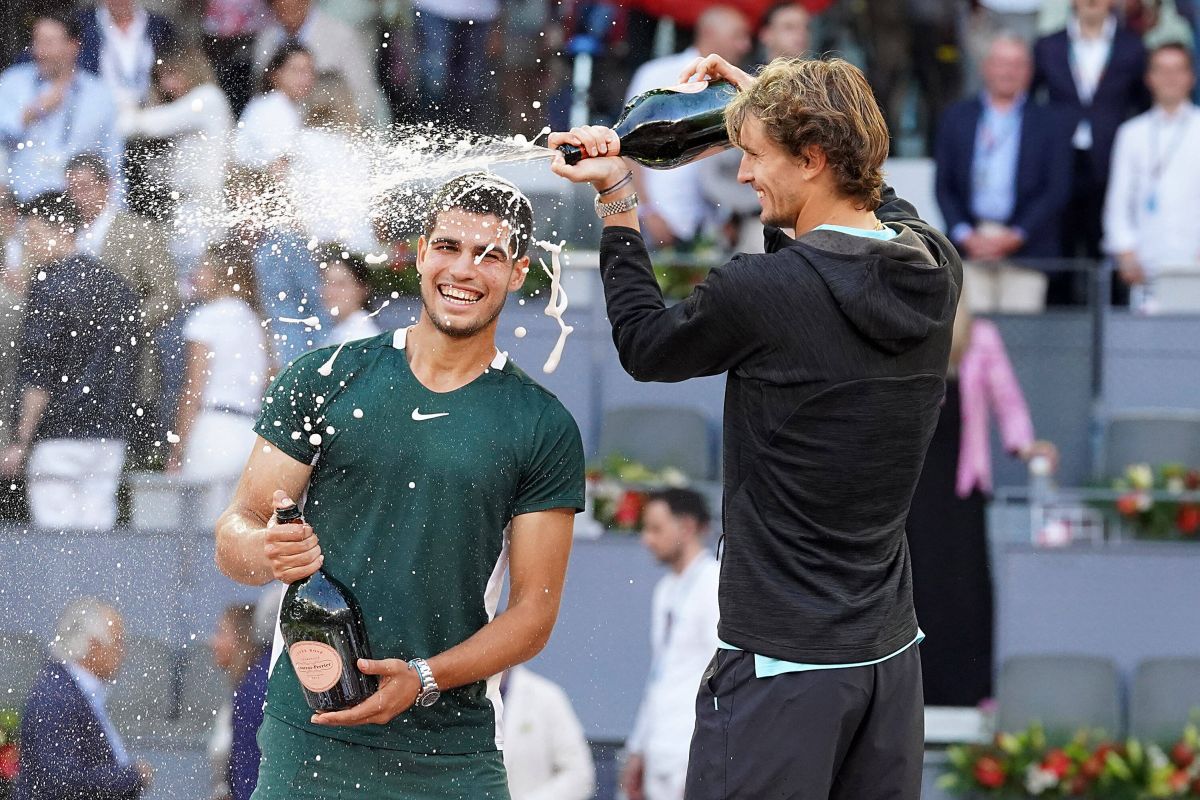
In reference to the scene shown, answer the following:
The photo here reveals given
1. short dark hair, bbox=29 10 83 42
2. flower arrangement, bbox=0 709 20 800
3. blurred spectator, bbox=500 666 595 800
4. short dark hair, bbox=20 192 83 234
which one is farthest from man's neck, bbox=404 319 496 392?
short dark hair, bbox=29 10 83 42

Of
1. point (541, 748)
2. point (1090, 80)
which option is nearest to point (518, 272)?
point (541, 748)

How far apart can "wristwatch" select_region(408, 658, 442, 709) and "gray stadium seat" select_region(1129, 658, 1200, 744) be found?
4006mm

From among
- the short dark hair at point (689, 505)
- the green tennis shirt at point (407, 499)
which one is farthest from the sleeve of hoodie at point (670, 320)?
the short dark hair at point (689, 505)

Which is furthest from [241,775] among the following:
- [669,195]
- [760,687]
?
[669,195]

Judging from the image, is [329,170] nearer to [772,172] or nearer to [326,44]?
[326,44]

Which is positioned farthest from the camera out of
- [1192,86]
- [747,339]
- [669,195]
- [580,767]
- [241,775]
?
[1192,86]

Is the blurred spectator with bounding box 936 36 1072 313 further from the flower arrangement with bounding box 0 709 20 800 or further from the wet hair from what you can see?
the flower arrangement with bounding box 0 709 20 800

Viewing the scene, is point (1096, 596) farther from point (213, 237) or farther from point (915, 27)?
point (213, 237)

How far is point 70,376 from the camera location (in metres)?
6.45

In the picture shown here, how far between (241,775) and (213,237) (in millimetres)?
2510

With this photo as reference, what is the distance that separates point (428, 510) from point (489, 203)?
617 millimetres

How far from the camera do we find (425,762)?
341 cm

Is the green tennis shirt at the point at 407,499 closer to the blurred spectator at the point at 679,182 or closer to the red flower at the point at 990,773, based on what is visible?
the red flower at the point at 990,773

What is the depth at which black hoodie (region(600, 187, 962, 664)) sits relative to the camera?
299 centimetres
